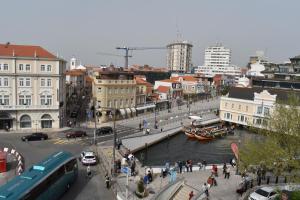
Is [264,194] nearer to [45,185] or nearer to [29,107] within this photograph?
[45,185]

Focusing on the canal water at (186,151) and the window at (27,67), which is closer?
the canal water at (186,151)

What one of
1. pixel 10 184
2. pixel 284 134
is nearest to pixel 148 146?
pixel 284 134

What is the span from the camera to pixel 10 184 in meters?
22.7

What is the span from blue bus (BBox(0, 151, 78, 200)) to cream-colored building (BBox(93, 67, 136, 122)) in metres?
35.7

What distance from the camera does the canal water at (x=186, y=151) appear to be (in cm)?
4909

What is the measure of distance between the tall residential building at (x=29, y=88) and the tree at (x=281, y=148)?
37.2 metres

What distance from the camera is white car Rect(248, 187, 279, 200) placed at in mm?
28147

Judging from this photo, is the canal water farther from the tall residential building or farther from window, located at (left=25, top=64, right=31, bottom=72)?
window, located at (left=25, top=64, right=31, bottom=72)

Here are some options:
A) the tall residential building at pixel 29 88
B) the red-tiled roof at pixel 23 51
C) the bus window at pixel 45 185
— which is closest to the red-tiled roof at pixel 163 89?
the tall residential building at pixel 29 88

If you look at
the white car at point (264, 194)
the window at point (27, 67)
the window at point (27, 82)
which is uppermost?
the window at point (27, 67)

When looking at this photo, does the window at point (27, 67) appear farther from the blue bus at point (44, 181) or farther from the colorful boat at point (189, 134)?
the colorful boat at point (189, 134)

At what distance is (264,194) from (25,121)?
4144cm

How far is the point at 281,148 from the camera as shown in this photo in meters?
27.6

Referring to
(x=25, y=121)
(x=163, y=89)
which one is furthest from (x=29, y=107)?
(x=163, y=89)
